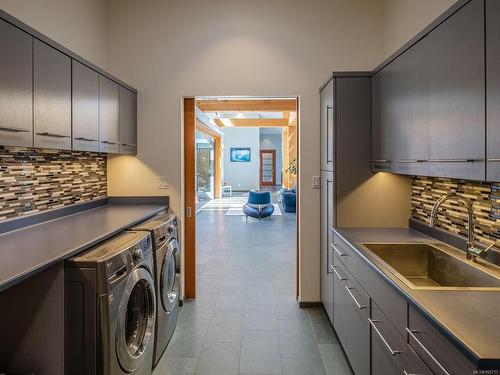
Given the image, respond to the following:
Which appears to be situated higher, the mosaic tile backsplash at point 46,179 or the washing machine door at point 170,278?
the mosaic tile backsplash at point 46,179

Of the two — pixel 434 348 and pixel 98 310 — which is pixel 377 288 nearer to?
pixel 434 348

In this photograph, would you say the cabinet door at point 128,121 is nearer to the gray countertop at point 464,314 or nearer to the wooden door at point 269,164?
the gray countertop at point 464,314

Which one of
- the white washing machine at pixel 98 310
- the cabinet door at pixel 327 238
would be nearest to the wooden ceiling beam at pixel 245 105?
the cabinet door at pixel 327 238

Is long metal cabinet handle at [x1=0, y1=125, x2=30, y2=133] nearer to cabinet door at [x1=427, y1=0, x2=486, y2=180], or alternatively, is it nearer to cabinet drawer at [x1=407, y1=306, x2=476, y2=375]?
cabinet drawer at [x1=407, y1=306, x2=476, y2=375]

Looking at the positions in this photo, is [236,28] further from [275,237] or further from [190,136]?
[275,237]

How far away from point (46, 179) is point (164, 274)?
3.87ft

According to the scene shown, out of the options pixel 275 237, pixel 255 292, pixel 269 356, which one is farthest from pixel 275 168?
pixel 269 356

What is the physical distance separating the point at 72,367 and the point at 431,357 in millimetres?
1646

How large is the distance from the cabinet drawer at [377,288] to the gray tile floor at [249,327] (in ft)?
2.68

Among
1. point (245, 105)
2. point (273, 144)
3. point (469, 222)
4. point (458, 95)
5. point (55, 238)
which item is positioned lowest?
point (55, 238)

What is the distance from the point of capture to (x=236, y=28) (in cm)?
351

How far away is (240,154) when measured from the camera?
1897 centimetres

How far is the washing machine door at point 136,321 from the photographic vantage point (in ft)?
6.31

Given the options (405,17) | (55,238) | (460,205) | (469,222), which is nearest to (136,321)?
(55,238)
